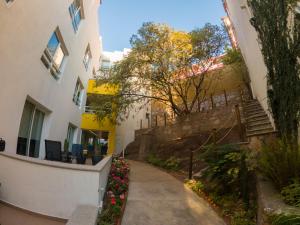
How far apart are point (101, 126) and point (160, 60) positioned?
675 centimetres

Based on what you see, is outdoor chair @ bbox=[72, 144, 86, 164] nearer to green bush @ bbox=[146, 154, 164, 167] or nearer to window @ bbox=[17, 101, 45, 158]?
window @ bbox=[17, 101, 45, 158]

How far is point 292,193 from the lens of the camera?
306 centimetres

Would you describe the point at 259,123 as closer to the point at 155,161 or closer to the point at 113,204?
the point at 155,161

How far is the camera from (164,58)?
39.2 feet

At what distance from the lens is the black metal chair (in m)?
6.34

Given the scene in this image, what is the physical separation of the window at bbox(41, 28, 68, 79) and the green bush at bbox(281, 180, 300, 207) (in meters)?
8.04

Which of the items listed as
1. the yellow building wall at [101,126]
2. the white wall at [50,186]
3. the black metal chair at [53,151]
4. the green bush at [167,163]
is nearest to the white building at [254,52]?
the green bush at [167,163]

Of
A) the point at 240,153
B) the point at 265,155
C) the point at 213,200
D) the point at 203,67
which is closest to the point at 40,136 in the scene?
the point at 213,200

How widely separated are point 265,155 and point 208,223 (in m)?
1.84

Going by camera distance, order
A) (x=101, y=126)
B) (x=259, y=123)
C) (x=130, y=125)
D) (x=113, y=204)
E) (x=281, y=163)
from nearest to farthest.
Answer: (x=281, y=163) < (x=113, y=204) < (x=259, y=123) < (x=101, y=126) < (x=130, y=125)

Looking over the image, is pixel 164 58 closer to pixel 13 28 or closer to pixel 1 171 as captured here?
pixel 13 28

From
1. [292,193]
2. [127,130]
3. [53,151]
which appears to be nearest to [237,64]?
[127,130]

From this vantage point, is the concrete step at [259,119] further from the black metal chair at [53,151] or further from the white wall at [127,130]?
the white wall at [127,130]

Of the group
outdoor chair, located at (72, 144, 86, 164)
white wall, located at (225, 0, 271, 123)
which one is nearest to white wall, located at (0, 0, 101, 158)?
outdoor chair, located at (72, 144, 86, 164)
